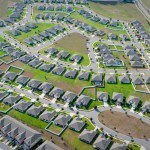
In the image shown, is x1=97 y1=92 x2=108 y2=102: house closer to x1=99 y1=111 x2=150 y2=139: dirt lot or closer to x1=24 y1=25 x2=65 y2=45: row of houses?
x1=99 y1=111 x2=150 y2=139: dirt lot

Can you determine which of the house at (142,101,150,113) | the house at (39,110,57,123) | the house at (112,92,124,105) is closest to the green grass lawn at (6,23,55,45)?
the house at (39,110,57,123)

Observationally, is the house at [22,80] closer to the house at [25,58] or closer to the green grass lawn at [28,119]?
the house at [25,58]

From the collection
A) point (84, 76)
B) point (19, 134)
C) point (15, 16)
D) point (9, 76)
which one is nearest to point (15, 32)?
point (15, 16)

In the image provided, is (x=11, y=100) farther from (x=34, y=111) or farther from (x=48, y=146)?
(x=48, y=146)

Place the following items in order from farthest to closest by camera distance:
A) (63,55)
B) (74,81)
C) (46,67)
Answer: (63,55) < (46,67) < (74,81)

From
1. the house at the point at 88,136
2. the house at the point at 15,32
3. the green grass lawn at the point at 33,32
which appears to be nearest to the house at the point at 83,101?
the house at the point at 88,136

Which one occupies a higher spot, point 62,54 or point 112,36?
point 112,36

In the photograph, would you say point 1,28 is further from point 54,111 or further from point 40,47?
point 54,111
